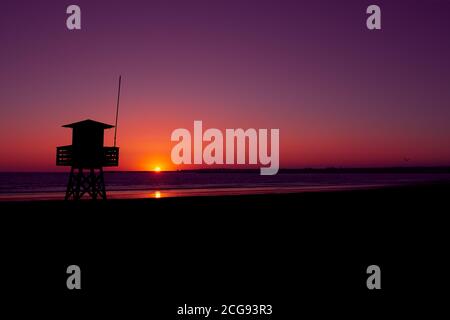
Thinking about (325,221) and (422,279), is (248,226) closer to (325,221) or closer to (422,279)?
→ (325,221)

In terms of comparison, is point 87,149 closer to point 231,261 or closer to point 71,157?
point 71,157

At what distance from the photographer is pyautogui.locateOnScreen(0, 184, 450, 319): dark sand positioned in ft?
27.0

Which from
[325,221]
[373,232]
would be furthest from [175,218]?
[373,232]

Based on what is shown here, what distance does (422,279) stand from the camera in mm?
9273

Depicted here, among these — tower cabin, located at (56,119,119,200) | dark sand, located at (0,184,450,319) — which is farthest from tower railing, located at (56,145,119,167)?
dark sand, located at (0,184,450,319)

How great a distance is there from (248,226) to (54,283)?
9176 mm

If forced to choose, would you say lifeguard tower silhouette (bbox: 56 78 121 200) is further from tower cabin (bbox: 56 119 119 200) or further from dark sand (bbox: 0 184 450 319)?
dark sand (bbox: 0 184 450 319)

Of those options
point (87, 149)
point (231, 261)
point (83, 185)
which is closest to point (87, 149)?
point (87, 149)

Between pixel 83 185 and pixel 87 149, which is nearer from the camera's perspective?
pixel 87 149

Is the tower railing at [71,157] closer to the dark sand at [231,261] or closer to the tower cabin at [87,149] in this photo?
the tower cabin at [87,149]

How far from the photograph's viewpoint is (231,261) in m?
11.2

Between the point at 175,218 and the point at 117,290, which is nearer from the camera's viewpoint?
the point at 117,290

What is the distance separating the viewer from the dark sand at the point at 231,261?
8.24 m

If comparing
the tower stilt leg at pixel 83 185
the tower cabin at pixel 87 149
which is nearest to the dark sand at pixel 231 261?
the tower cabin at pixel 87 149
